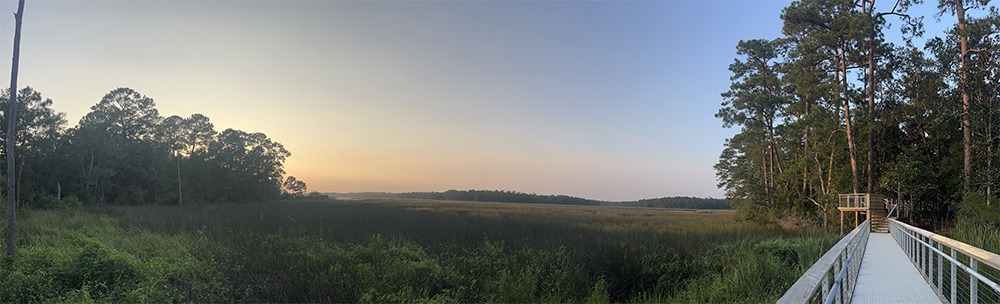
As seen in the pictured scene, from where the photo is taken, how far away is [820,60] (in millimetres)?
27047

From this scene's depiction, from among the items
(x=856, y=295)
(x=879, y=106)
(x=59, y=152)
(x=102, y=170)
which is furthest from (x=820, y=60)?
(x=59, y=152)

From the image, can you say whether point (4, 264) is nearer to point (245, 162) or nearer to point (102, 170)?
point (102, 170)

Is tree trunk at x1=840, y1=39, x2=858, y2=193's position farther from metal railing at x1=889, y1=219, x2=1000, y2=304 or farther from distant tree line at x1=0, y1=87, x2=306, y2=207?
distant tree line at x1=0, y1=87, x2=306, y2=207

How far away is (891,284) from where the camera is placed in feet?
21.0

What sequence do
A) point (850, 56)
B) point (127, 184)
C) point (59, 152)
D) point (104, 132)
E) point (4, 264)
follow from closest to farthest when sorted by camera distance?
point (4, 264) < point (850, 56) < point (59, 152) < point (104, 132) < point (127, 184)

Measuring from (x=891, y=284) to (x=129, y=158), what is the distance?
48.8 m

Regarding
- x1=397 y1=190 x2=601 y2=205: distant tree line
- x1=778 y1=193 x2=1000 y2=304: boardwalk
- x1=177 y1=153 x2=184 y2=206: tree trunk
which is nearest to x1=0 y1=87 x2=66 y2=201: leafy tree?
x1=177 y1=153 x2=184 y2=206: tree trunk

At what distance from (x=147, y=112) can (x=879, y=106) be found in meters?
56.7

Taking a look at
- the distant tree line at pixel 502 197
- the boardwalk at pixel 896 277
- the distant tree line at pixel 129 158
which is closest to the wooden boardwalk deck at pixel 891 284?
the boardwalk at pixel 896 277

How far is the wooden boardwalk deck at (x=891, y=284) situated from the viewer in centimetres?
546

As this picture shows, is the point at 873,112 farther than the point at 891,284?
Yes

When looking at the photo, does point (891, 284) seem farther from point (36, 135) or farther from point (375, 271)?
point (36, 135)

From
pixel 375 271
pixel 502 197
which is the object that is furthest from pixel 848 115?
pixel 502 197

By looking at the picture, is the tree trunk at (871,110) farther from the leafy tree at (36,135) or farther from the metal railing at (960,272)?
the leafy tree at (36,135)
